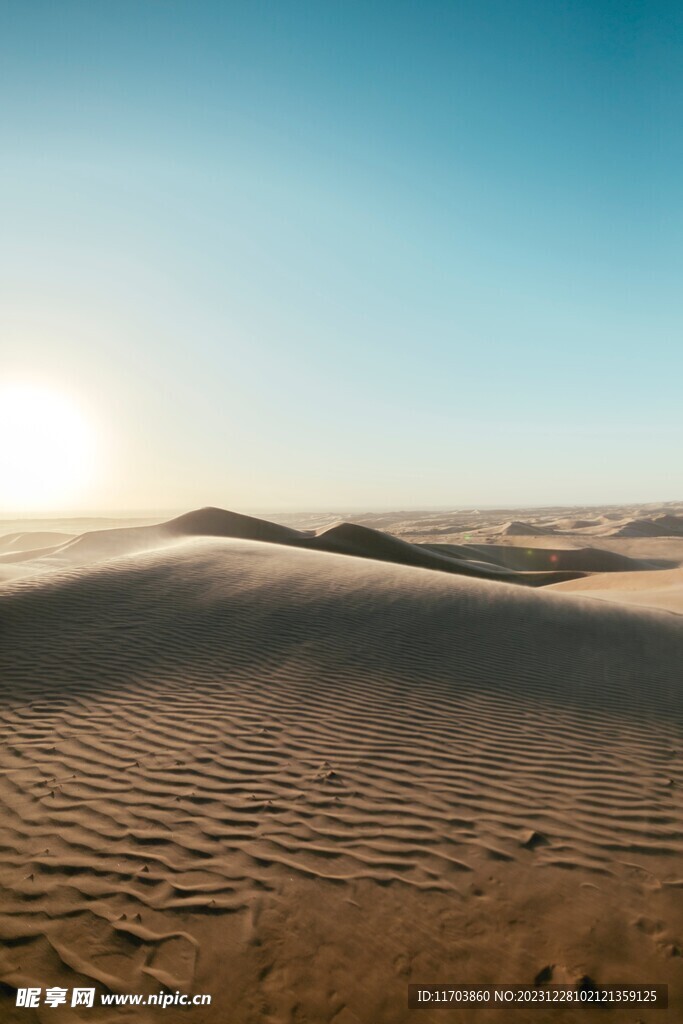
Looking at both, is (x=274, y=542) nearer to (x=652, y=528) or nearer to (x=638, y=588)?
(x=638, y=588)

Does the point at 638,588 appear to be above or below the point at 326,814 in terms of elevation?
below

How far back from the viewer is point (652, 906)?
148 inches

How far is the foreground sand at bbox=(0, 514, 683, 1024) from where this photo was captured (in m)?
3.29

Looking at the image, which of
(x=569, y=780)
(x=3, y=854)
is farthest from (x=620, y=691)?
(x=3, y=854)

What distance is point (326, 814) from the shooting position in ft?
15.1

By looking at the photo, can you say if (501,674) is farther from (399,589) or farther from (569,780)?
(399,589)

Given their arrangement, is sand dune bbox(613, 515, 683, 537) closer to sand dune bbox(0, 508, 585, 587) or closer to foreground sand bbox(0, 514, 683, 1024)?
sand dune bbox(0, 508, 585, 587)

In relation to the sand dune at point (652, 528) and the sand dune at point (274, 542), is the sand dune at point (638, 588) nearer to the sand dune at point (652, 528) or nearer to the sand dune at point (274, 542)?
the sand dune at point (274, 542)

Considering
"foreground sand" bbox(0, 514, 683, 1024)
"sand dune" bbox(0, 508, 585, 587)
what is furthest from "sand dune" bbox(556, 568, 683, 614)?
"foreground sand" bbox(0, 514, 683, 1024)

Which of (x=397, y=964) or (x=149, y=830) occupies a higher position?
(x=149, y=830)

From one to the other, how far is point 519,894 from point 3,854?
3.90 m

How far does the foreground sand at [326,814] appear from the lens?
3.29 m

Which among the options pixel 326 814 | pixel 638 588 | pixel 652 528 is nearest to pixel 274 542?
pixel 638 588

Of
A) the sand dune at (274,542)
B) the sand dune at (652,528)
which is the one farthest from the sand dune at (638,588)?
the sand dune at (652,528)
